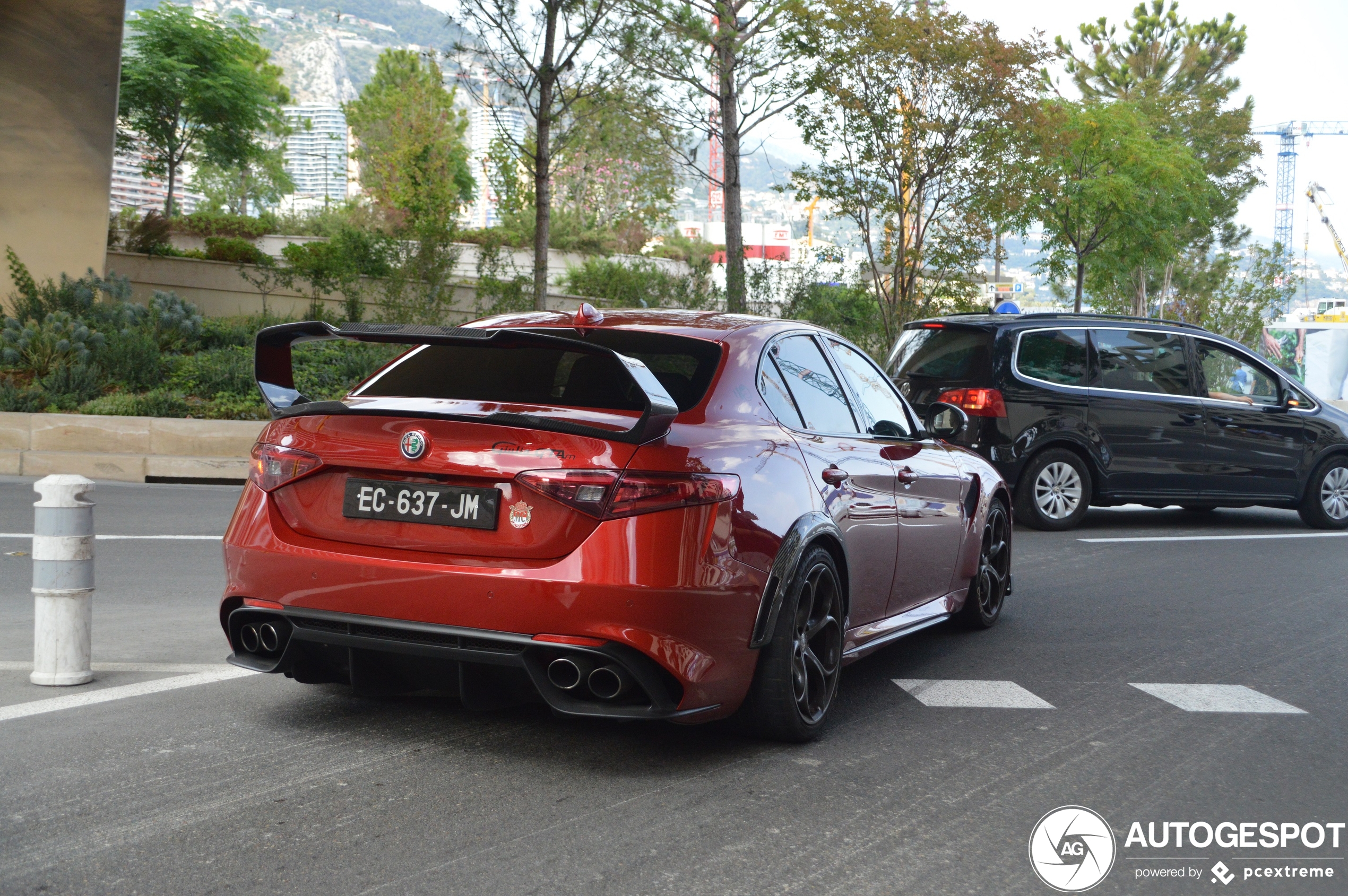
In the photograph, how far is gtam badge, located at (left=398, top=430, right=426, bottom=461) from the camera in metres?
4.07

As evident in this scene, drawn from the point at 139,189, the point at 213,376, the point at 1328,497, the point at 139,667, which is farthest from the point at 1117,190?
the point at 139,189

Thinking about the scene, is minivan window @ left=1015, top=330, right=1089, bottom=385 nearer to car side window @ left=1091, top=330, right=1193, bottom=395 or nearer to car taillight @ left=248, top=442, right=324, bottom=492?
car side window @ left=1091, top=330, right=1193, bottom=395

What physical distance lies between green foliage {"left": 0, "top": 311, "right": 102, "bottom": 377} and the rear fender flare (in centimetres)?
1249

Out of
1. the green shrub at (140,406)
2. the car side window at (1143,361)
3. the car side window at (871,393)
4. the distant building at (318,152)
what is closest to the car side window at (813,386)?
the car side window at (871,393)

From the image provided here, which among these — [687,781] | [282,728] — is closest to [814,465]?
[687,781]

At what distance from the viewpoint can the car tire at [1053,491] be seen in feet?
37.3

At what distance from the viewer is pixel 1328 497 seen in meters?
12.5

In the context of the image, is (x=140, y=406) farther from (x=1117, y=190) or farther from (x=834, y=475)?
(x=1117, y=190)

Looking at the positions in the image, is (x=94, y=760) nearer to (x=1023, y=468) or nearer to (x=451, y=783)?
(x=451, y=783)

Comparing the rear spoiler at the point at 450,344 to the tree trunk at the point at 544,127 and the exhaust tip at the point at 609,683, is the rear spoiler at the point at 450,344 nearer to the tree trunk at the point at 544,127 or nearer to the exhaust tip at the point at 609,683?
the exhaust tip at the point at 609,683

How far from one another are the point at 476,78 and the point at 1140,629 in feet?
49.8

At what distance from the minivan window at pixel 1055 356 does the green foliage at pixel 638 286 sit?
8811mm

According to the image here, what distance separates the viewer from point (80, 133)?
60.4 feet

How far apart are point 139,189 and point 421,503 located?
296 feet
